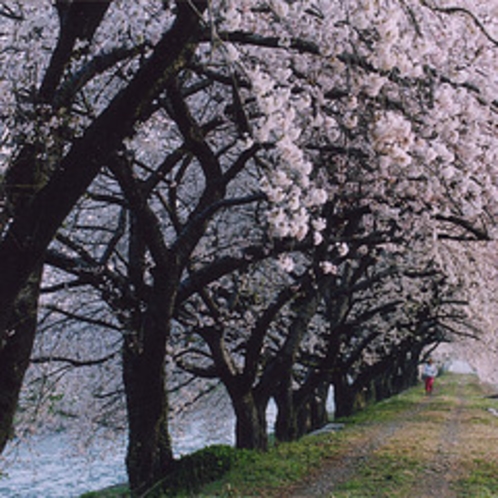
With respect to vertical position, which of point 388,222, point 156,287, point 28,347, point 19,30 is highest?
point 19,30

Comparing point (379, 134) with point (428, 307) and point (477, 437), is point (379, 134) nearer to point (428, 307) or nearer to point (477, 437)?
point (477, 437)

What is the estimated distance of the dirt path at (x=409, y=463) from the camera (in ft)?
33.8

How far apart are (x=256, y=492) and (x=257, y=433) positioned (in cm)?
381

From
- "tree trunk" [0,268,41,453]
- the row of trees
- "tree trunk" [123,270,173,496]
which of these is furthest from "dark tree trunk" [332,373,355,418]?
"tree trunk" [0,268,41,453]

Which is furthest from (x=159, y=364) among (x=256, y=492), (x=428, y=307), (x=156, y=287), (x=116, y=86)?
(x=428, y=307)

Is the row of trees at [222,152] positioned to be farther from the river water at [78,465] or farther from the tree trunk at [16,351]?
the river water at [78,465]

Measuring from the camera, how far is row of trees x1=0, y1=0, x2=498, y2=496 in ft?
18.5

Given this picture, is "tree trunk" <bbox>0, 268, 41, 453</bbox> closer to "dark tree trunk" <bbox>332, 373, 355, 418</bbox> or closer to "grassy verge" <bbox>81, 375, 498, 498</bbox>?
"grassy verge" <bbox>81, 375, 498, 498</bbox>

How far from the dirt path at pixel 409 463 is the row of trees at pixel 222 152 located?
2240 mm

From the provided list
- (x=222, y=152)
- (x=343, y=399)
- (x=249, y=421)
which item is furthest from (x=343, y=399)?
(x=222, y=152)

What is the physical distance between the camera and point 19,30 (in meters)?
7.66

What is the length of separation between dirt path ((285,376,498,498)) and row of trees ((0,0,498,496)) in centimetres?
224

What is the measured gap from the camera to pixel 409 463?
12.7 meters

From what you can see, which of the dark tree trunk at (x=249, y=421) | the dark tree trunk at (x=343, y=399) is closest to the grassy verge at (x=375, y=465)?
the dark tree trunk at (x=249, y=421)
